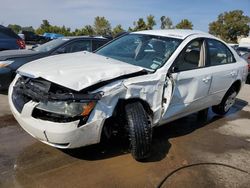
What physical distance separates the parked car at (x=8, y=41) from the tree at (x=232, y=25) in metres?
49.8

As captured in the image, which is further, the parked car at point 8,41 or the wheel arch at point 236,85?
the parked car at point 8,41

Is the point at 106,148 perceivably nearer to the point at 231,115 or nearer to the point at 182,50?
the point at 182,50

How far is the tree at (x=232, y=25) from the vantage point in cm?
5259

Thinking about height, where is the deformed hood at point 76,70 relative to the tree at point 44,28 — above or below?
above

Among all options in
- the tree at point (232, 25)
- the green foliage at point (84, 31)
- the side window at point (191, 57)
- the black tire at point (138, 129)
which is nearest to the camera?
the black tire at point (138, 129)

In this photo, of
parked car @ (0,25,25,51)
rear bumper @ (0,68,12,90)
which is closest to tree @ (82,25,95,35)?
parked car @ (0,25,25,51)

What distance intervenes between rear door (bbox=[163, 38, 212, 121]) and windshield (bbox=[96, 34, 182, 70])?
0.69 feet

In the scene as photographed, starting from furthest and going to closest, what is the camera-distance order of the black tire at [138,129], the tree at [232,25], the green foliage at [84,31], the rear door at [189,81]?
1. the tree at [232,25]
2. the green foliage at [84,31]
3. the rear door at [189,81]
4. the black tire at [138,129]

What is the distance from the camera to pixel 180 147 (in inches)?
171

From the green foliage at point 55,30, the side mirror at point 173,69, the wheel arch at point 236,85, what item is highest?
the side mirror at point 173,69

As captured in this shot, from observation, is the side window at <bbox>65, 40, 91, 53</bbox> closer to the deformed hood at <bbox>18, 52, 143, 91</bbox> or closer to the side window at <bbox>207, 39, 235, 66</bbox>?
the deformed hood at <bbox>18, 52, 143, 91</bbox>

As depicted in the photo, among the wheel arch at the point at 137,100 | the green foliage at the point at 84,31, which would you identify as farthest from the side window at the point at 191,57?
the green foliage at the point at 84,31

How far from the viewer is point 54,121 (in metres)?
3.19

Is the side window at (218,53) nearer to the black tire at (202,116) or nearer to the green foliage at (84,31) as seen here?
the black tire at (202,116)
